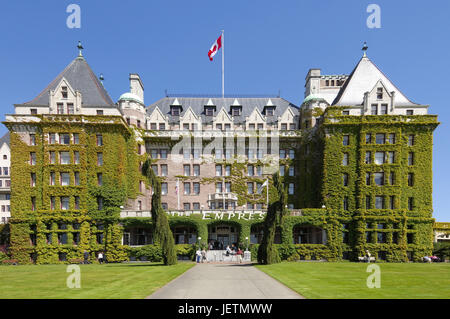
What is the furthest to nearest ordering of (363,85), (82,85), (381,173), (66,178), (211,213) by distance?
1. (363,85)
2. (82,85)
3. (381,173)
4. (66,178)
5. (211,213)

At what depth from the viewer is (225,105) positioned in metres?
58.4

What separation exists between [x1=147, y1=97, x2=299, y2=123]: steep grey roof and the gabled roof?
9.75 metres

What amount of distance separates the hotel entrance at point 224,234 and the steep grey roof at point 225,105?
20924 millimetres

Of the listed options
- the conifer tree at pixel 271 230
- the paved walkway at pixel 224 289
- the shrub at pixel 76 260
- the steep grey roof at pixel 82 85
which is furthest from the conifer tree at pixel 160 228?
the steep grey roof at pixel 82 85

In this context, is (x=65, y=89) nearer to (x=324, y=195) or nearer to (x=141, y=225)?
A: (x=141, y=225)

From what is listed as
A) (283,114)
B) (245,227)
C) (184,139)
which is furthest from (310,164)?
(184,139)

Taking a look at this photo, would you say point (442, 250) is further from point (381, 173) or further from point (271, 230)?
point (271, 230)

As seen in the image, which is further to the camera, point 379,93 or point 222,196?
point 222,196

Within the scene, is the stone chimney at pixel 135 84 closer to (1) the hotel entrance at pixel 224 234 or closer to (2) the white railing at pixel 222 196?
(2) the white railing at pixel 222 196

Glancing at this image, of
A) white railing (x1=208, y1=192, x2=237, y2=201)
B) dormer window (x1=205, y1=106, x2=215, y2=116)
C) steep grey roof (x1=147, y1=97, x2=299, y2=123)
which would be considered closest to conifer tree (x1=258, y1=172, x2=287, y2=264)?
white railing (x1=208, y1=192, x2=237, y2=201)

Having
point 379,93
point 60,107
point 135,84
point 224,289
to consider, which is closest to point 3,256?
point 60,107

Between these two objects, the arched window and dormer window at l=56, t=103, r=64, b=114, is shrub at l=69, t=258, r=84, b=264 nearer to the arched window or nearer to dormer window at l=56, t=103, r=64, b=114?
dormer window at l=56, t=103, r=64, b=114

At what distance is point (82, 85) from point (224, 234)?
1450 inches

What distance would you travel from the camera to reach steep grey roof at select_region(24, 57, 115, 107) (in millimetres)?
47312
